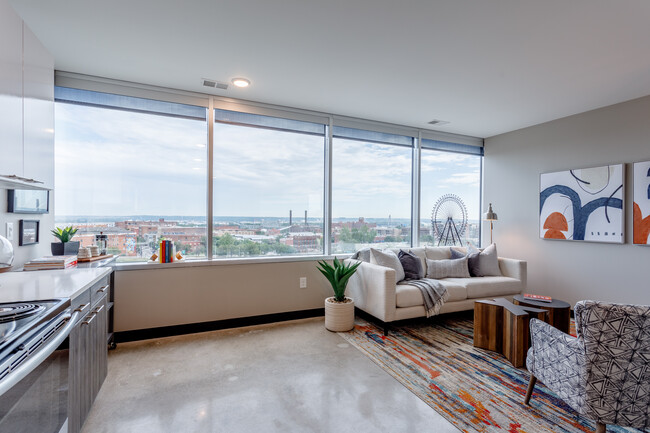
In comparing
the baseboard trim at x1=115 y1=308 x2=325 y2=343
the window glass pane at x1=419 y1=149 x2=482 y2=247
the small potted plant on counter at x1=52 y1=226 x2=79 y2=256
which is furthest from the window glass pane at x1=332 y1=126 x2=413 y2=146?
the small potted plant on counter at x1=52 y1=226 x2=79 y2=256

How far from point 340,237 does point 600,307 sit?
2.92 metres

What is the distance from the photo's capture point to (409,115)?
13.2 ft

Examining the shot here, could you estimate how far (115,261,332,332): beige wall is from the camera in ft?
10.2

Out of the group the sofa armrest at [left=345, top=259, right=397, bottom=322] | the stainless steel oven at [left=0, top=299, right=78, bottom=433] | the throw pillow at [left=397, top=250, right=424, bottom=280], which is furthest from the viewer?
the throw pillow at [left=397, top=250, right=424, bottom=280]

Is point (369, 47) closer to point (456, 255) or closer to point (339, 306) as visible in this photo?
point (339, 306)

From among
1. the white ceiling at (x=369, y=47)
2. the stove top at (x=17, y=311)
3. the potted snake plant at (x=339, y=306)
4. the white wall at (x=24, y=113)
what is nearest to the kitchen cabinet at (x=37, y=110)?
the white wall at (x=24, y=113)

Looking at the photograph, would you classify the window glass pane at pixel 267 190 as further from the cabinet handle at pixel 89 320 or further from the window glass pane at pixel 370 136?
the cabinet handle at pixel 89 320

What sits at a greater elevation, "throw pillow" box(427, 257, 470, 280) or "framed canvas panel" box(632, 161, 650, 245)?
"framed canvas panel" box(632, 161, 650, 245)

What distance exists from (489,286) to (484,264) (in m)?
0.41

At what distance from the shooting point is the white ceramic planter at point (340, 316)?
3.35 metres

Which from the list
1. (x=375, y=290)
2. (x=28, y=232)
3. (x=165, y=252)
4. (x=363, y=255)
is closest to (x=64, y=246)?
(x=28, y=232)

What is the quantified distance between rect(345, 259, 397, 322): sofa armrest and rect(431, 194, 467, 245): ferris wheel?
5.80 feet

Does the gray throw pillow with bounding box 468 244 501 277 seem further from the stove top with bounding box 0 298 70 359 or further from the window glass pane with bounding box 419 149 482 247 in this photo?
the stove top with bounding box 0 298 70 359

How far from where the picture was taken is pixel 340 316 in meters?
3.35
